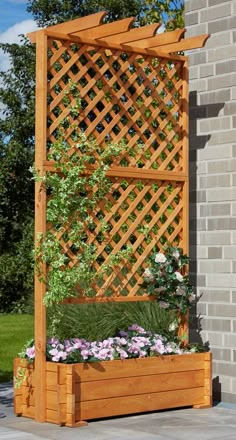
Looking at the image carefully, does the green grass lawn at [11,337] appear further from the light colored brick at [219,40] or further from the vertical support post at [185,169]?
the light colored brick at [219,40]

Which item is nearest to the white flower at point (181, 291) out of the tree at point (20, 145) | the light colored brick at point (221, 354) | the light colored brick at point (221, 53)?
the light colored brick at point (221, 354)

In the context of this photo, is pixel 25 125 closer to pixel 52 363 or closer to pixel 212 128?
pixel 212 128

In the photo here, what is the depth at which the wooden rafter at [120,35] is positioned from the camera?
6.43 m

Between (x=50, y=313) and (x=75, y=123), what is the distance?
188 cm

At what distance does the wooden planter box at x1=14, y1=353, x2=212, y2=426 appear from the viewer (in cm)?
616

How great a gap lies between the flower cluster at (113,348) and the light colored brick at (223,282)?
1.30 ft

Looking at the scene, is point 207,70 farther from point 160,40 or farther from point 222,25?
point 160,40

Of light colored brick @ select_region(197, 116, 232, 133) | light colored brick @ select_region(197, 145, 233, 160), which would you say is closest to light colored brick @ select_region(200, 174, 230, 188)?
light colored brick @ select_region(197, 145, 233, 160)

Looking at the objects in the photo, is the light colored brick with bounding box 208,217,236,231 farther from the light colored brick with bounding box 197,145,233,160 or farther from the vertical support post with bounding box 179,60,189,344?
the light colored brick with bounding box 197,145,233,160

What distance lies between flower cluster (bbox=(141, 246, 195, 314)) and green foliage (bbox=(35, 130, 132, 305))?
0.28 meters

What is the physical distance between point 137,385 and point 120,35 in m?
2.54

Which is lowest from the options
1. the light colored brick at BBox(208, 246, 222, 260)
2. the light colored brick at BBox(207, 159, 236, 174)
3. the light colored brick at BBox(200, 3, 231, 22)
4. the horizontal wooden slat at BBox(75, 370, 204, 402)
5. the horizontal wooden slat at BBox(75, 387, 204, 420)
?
the horizontal wooden slat at BBox(75, 387, 204, 420)

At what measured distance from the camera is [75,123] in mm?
6629

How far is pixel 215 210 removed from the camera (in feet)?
23.9
